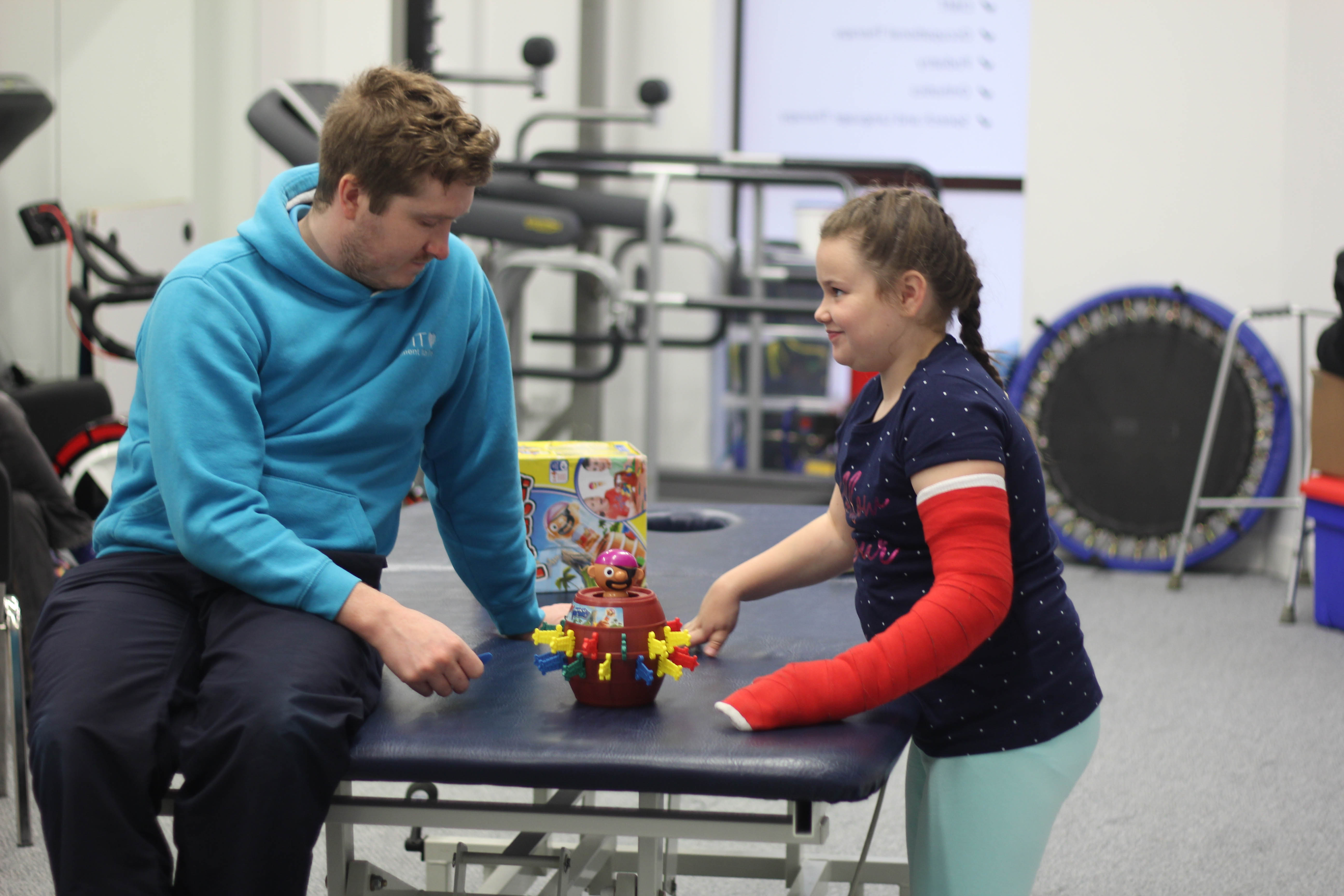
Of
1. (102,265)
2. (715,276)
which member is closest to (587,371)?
(715,276)

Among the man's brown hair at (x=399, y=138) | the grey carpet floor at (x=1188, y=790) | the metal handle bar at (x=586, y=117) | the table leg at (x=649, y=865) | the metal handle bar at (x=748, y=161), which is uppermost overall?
the metal handle bar at (x=586, y=117)

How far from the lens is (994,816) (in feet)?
3.74

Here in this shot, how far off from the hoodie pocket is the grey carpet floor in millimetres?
950

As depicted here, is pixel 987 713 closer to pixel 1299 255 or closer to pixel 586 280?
pixel 1299 255

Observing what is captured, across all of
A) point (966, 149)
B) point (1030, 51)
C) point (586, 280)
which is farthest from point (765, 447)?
point (1030, 51)

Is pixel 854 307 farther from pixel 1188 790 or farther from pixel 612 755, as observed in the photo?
pixel 1188 790

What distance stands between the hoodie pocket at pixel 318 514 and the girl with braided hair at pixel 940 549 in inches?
14.9

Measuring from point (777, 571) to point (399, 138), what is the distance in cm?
56

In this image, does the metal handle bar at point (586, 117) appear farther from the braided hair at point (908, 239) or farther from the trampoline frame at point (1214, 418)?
the braided hair at point (908, 239)

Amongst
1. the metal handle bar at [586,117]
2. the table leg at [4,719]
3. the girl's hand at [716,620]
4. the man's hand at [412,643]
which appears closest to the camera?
the man's hand at [412,643]

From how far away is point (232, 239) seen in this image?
121 cm

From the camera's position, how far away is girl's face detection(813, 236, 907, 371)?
3.80 ft

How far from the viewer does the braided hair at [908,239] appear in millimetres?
1145

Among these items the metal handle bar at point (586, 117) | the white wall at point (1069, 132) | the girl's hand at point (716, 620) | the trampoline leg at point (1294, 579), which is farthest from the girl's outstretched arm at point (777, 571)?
the metal handle bar at point (586, 117)
